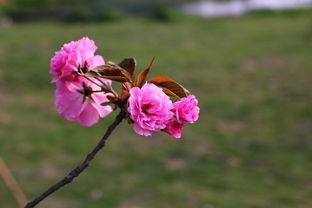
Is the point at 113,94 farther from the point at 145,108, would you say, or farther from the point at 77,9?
the point at 77,9

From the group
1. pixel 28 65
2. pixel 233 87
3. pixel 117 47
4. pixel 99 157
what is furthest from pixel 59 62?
pixel 117 47

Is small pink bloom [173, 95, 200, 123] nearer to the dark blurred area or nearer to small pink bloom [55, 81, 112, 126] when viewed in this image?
small pink bloom [55, 81, 112, 126]

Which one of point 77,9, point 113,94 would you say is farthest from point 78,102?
point 77,9

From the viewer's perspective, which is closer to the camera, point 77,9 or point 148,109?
point 148,109

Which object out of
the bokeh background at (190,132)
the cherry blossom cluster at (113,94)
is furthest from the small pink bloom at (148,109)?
the bokeh background at (190,132)

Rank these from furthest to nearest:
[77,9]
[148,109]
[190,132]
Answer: [77,9], [190,132], [148,109]

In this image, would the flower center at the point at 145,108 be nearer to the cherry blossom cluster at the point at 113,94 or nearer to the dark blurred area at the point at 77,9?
the cherry blossom cluster at the point at 113,94

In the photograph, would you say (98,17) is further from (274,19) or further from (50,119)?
(50,119)
